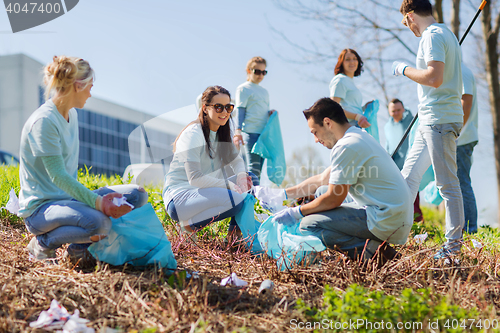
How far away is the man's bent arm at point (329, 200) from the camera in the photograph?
242 cm

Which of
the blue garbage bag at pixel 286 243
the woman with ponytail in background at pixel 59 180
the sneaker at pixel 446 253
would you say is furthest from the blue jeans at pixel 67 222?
the sneaker at pixel 446 253

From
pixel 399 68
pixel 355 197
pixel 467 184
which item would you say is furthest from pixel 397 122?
pixel 355 197

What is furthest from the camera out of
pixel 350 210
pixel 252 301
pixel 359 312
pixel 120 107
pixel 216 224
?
pixel 120 107

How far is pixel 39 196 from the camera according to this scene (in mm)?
2240

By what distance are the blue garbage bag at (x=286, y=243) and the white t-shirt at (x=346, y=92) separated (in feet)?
6.58

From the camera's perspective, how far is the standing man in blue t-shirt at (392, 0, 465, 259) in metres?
2.76

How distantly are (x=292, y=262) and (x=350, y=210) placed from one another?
0.50 m

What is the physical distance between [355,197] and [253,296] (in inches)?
36.4

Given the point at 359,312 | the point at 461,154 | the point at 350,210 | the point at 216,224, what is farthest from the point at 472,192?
the point at 359,312

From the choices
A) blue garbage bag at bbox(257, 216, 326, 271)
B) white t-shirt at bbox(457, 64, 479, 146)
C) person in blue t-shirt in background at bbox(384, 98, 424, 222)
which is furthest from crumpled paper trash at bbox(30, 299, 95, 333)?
person in blue t-shirt in background at bbox(384, 98, 424, 222)

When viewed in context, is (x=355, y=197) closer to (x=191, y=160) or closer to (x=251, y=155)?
(x=191, y=160)

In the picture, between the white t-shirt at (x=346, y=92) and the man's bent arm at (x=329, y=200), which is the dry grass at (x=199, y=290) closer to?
the man's bent arm at (x=329, y=200)

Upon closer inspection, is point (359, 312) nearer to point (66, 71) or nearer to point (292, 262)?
point (292, 262)

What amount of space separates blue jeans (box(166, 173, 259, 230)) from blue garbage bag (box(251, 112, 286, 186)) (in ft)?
5.47
